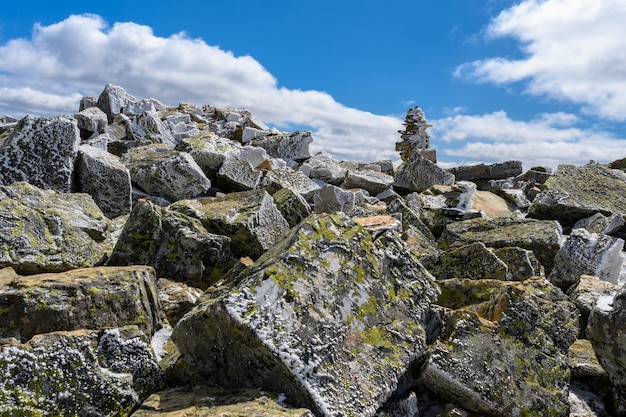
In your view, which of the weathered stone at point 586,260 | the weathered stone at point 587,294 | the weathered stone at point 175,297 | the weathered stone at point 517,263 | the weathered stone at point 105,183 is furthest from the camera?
the weathered stone at point 105,183

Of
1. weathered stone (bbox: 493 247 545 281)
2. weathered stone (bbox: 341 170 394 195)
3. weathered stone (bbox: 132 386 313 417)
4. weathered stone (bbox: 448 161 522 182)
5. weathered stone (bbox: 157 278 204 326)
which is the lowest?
weathered stone (bbox: 132 386 313 417)

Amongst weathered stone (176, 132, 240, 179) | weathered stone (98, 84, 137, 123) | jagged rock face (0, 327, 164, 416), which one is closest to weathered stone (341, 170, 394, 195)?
weathered stone (176, 132, 240, 179)

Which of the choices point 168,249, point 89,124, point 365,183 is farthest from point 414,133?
point 168,249

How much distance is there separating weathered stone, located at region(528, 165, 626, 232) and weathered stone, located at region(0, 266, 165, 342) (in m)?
11.5

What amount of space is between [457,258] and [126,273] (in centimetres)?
441

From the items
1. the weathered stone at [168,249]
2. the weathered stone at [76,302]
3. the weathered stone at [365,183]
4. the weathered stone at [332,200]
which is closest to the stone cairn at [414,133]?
the weathered stone at [365,183]

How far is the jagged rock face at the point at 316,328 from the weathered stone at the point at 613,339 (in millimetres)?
1715

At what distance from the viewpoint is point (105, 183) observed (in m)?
8.84

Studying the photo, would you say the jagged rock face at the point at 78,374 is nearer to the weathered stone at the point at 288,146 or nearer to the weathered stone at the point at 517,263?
the weathered stone at the point at 517,263

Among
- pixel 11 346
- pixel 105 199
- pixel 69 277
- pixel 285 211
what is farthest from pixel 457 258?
pixel 105 199

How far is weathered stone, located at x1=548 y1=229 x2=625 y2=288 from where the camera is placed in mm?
8469

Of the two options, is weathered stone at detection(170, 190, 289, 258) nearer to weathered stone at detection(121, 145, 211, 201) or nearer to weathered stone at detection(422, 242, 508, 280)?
weathered stone at detection(121, 145, 211, 201)

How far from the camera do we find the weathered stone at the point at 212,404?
346 cm

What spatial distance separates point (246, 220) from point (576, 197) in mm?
10457
